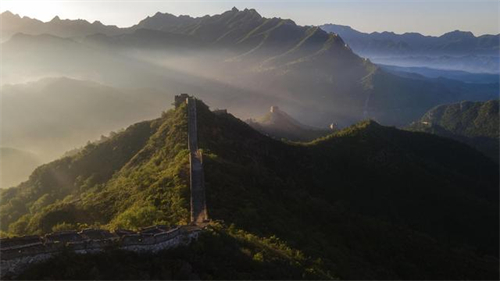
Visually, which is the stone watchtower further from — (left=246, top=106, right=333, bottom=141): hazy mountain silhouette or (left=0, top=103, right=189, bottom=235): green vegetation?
(left=246, top=106, right=333, bottom=141): hazy mountain silhouette

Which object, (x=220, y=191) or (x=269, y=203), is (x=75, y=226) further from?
(x=269, y=203)

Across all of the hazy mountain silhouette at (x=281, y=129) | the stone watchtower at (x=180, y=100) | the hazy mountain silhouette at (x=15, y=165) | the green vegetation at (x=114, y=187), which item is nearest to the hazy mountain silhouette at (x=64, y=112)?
the hazy mountain silhouette at (x=15, y=165)

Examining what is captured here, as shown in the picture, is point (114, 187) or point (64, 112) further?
point (64, 112)

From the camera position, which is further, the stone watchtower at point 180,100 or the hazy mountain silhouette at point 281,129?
the hazy mountain silhouette at point 281,129

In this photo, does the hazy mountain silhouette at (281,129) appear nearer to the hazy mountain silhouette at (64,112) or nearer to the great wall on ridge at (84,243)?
the hazy mountain silhouette at (64,112)

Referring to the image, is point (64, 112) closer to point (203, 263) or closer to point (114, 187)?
point (114, 187)

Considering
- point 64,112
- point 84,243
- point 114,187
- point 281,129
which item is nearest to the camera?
point 84,243

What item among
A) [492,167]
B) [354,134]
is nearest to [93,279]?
[354,134]

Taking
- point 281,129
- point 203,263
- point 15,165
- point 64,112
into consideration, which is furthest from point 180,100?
point 64,112
